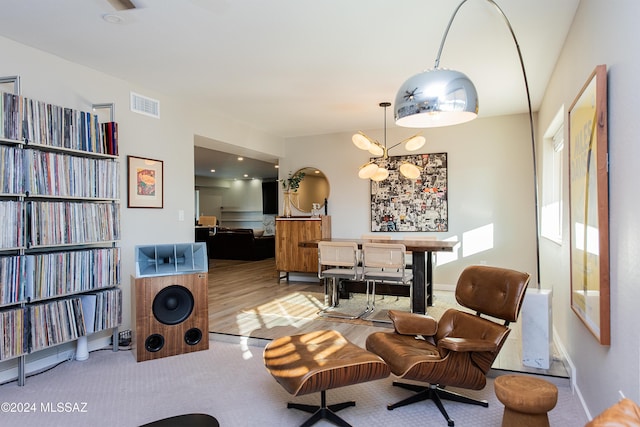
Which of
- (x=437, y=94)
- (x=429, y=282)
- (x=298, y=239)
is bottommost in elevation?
(x=429, y=282)

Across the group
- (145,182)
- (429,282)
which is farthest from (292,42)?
(429,282)

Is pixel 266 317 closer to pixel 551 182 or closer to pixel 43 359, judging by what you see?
pixel 43 359

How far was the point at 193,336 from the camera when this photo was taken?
11.1 feet

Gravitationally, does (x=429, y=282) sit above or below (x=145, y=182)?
below

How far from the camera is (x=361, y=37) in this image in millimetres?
3043

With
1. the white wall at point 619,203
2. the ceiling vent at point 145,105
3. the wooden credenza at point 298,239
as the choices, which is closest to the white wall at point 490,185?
the wooden credenza at point 298,239

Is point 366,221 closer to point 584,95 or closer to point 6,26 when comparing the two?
point 584,95

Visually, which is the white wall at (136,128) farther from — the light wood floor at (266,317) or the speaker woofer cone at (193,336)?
the light wood floor at (266,317)

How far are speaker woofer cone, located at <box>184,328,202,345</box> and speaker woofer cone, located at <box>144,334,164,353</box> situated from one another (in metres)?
0.20

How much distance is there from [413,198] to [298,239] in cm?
196

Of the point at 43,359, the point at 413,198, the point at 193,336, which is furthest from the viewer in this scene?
the point at 413,198

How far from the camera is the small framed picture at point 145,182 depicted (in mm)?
3932

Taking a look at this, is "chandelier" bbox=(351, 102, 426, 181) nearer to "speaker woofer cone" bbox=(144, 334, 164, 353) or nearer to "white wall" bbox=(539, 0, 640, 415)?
"white wall" bbox=(539, 0, 640, 415)

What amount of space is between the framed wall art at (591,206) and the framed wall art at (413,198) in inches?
129
